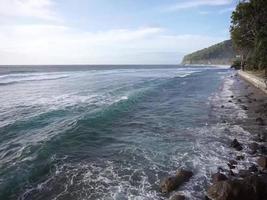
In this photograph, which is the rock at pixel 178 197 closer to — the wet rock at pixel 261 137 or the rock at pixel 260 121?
the wet rock at pixel 261 137

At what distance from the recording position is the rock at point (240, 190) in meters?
9.67

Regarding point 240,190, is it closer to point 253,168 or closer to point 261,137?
point 253,168

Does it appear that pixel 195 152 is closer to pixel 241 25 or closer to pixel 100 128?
pixel 100 128

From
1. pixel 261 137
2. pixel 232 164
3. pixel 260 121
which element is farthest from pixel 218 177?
pixel 260 121

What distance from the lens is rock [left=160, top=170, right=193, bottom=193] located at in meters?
10.9

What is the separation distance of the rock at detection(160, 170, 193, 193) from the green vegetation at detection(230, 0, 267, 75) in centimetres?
2683

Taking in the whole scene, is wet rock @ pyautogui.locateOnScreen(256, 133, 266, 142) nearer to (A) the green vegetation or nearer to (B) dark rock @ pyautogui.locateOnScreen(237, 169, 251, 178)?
(B) dark rock @ pyautogui.locateOnScreen(237, 169, 251, 178)

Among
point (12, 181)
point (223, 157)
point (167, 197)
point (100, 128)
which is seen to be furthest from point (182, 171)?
point (100, 128)

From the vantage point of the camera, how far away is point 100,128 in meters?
19.8

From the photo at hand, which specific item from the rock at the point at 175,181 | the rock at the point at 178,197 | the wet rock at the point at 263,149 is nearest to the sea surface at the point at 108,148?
the rock at the point at 175,181

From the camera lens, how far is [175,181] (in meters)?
11.1

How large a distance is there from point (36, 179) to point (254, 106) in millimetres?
20718

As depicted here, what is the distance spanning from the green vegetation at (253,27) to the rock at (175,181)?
26.8 m

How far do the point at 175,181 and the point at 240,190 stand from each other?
7.89 feet
